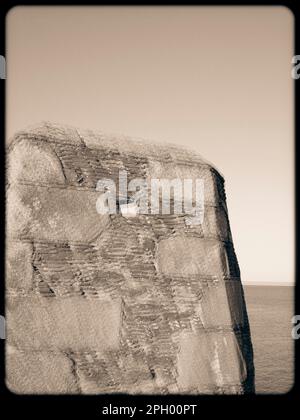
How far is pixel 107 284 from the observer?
2.08 metres

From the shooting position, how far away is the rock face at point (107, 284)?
1.98 meters

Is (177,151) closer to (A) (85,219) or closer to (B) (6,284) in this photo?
(A) (85,219)

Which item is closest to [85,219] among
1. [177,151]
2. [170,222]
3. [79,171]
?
[79,171]

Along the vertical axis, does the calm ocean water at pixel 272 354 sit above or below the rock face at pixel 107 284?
below

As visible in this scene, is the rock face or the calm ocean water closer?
the rock face

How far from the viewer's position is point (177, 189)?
2.27 meters

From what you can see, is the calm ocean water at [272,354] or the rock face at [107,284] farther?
the calm ocean water at [272,354]

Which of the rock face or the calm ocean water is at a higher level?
the rock face

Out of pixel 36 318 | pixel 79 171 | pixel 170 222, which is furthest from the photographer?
pixel 170 222

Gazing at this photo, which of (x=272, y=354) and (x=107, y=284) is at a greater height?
(x=107, y=284)

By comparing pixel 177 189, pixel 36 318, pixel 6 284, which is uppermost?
pixel 177 189

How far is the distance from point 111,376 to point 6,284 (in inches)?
26.2

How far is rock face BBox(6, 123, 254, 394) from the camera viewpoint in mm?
1977

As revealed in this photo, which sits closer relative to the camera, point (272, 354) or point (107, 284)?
point (107, 284)
